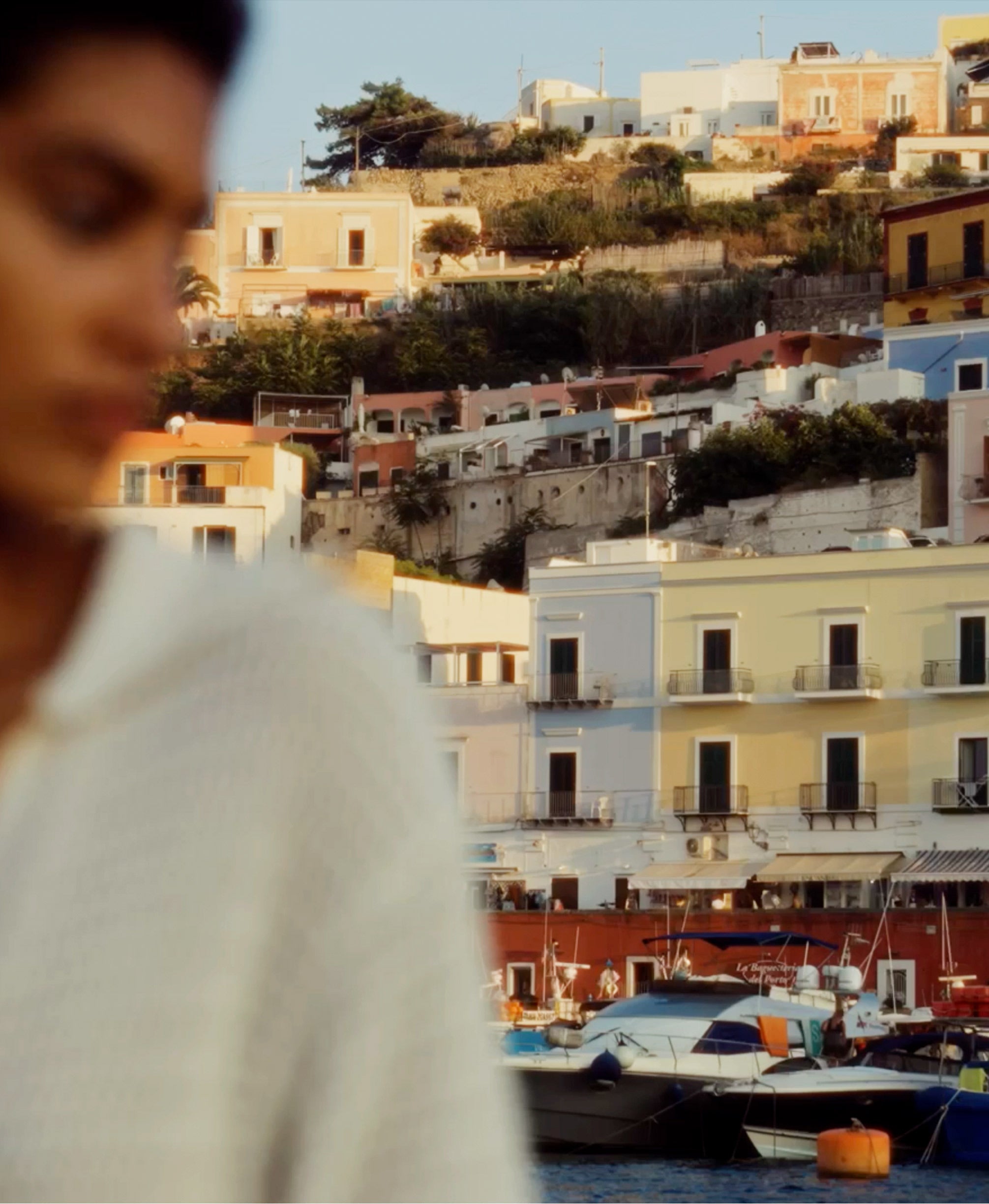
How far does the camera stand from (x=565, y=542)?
41188 mm

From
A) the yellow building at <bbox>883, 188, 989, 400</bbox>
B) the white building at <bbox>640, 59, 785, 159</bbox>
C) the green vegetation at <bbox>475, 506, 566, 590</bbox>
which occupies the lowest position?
the green vegetation at <bbox>475, 506, 566, 590</bbox>

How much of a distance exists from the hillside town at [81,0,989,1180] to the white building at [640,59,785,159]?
13cm

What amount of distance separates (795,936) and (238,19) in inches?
947

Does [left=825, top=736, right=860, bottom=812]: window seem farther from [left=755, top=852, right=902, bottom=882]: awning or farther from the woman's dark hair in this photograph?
the woman's dark hair

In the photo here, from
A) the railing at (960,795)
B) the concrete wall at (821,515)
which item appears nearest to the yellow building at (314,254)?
the concrete wall at (821,515)

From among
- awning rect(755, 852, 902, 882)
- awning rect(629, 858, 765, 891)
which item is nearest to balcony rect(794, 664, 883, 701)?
awning rect(755, 852, 902, 882)

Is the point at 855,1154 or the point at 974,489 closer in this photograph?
the point at 855,1154

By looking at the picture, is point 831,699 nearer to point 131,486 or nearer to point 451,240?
point 131,486

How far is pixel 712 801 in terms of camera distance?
28.8m

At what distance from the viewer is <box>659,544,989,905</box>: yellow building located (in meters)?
27.9

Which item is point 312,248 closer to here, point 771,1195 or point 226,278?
point 226,278

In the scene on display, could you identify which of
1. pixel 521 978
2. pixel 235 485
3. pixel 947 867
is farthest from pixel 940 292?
pixel 521 978

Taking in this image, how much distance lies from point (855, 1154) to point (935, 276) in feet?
85.0

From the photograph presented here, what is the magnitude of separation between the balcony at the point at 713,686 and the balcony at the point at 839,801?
1.42 metres
